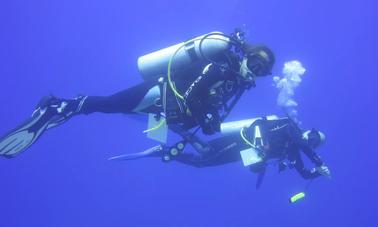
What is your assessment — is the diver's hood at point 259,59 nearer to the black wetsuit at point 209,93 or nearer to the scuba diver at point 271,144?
the black wetsuit at point 209,93

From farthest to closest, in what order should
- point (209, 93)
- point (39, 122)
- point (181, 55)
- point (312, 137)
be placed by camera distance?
point (312, 137) → point (39, 122) → point (181, 55) → point (209, 93)

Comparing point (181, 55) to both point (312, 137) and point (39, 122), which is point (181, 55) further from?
point (312, 137)

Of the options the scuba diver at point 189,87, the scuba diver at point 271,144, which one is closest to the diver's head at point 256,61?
the scuba diver at point 189,87

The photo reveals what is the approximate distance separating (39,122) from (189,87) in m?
2.40

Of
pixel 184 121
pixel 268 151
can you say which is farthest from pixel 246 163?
pixel 184 121

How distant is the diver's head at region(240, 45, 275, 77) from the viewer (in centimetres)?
538

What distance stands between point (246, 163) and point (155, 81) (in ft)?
5.50

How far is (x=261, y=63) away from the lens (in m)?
5.39

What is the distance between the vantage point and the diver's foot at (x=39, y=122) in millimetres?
6141

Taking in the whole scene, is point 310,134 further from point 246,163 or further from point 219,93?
point 219,93

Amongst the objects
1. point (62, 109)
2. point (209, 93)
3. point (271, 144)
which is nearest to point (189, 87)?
point (209, 93)

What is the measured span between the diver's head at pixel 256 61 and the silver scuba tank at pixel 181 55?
0.28 metres

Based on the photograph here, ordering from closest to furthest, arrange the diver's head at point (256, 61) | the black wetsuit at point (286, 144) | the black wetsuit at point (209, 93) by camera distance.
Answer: the black wetsuit at point (209, 93) → the diver's head at point (256, 61) → the black wetsuit at point (286, 144)

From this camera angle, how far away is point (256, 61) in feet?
17.6
